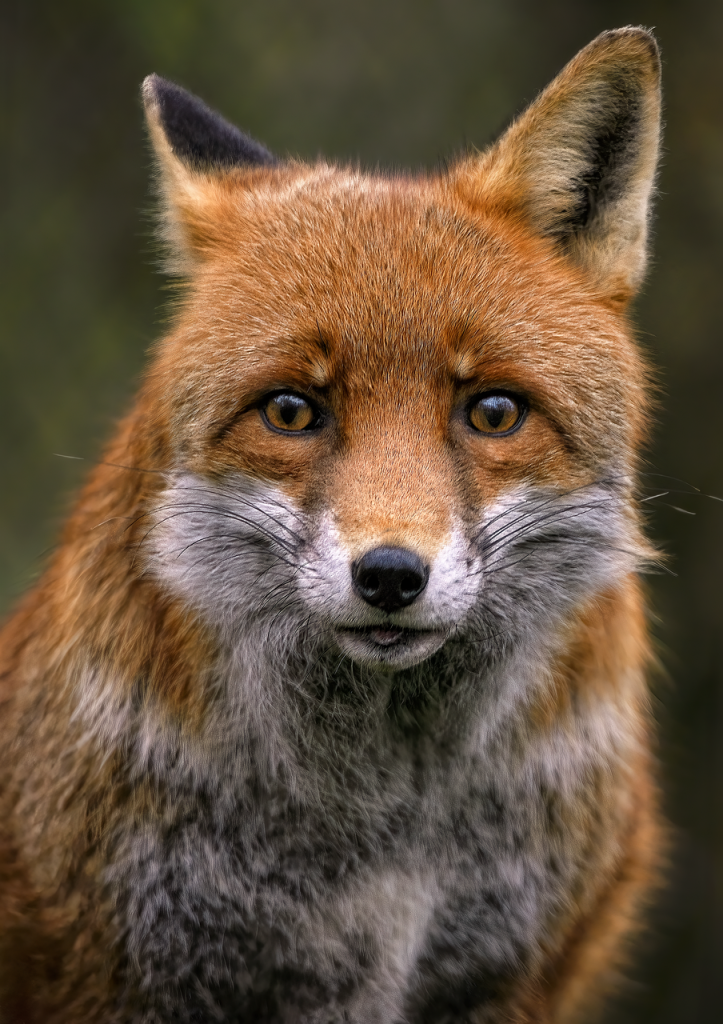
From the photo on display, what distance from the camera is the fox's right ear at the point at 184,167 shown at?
2.83m

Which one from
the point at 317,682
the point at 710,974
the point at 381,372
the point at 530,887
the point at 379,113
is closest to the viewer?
the point at 381,372

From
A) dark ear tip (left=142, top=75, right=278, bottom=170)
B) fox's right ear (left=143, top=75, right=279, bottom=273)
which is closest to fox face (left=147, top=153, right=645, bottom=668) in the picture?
fox's right ear (left=143, top=75, right=279, bottom=273)

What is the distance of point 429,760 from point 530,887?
449mm

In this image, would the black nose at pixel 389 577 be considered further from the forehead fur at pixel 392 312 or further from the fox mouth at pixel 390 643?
the forehead fur at pixel 392 312

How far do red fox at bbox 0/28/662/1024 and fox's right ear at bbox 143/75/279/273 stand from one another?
0.01 meters

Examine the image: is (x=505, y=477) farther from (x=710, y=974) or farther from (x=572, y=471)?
(x=710, y=974)

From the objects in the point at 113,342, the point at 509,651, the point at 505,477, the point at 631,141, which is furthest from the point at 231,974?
the point at 113,342

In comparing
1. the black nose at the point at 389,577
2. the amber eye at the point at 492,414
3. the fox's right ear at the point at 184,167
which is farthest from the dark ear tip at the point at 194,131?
the black nose at the point at 389,577

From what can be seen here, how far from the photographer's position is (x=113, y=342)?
20.2ft

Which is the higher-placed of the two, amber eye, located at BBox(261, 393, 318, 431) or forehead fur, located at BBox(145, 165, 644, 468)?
forehead fur, located at BBox(145, 165, 644, 468)

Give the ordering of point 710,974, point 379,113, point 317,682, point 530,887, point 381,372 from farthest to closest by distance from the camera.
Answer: point 379,113, point 710,974, point 530,887, point 317,682, point 381,372

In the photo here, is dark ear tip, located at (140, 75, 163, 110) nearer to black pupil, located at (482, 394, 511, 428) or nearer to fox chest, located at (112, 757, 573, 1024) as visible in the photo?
black pupil, located at (482, 394, 511, 428)

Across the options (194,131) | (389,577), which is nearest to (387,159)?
(194,131)

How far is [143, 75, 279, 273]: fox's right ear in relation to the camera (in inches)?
111
